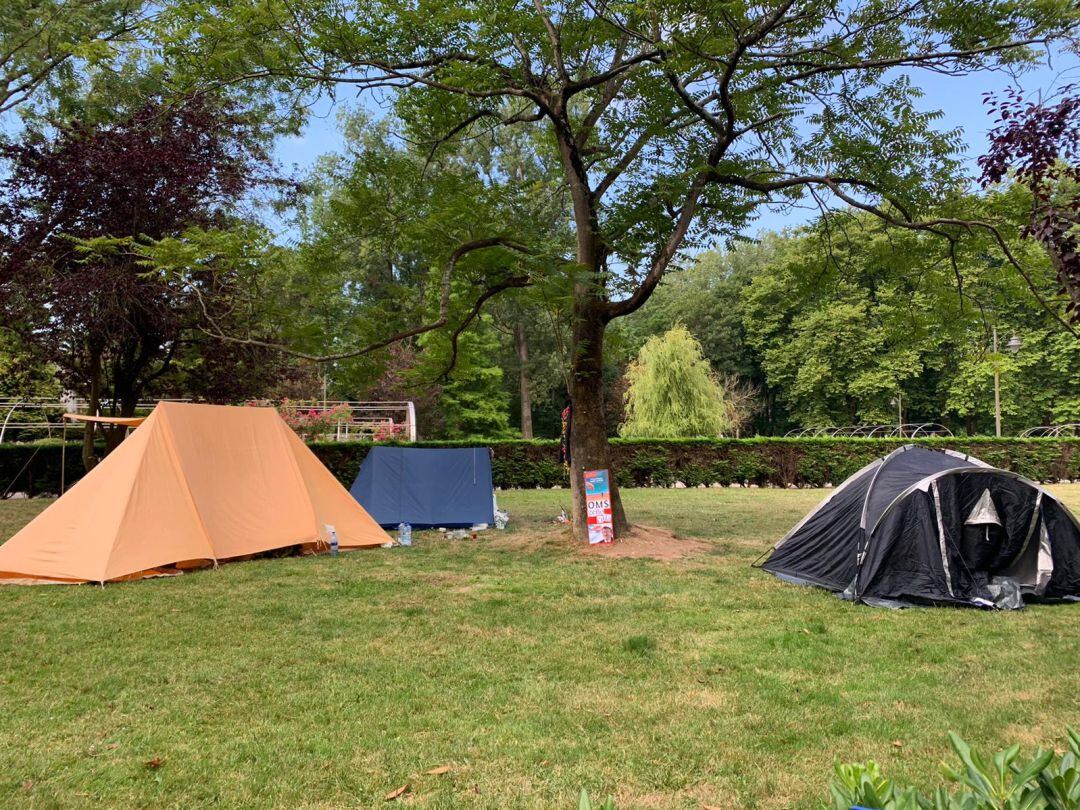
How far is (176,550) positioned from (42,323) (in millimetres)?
5623

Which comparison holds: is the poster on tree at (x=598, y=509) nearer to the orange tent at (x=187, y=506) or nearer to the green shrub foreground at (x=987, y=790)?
the orange tent at (x=187, y=506)

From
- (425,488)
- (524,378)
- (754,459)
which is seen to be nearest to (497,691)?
(425,488)

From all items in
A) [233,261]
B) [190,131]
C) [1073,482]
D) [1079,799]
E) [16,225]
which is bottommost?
[1073,482]

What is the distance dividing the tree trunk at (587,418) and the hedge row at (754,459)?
9437 mm

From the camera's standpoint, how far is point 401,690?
13.2 ft

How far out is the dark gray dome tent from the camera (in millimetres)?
6199

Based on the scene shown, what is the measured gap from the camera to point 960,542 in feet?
20.9

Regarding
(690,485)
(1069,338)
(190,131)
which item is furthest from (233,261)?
(1069,338)

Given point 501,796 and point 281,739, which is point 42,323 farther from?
point 501,796

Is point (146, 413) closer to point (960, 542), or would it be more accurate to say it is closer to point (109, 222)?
point (109, 222)

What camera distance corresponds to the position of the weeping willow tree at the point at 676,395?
A: 2973 centimetres

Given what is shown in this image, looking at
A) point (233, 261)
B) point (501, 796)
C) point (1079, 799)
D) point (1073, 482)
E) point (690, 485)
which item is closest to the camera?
point (1079, 799)

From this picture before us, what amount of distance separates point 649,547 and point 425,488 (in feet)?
13.5

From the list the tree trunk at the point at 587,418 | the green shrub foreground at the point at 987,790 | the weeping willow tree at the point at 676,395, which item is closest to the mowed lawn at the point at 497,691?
the green shrub foreground at the point at 987,790
